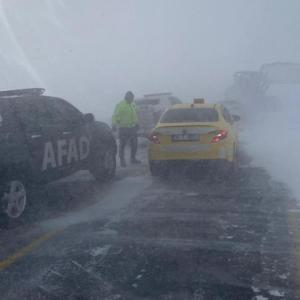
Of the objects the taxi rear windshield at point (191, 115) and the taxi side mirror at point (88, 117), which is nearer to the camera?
the taxi side mirror at point (88, 117)

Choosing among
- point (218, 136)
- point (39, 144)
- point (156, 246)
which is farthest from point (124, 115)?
point (156, 246)

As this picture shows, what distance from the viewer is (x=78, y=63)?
40.8 meters

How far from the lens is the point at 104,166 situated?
384 inches

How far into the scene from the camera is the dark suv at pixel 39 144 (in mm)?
6879

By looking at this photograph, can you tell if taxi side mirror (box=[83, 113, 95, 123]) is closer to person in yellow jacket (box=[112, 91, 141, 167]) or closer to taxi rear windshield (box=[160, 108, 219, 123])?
taxi rear windshield (box=[160, 108, 219, 123])

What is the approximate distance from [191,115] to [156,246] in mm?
4879

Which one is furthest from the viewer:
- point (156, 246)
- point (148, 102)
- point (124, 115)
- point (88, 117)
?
point (148, 102)

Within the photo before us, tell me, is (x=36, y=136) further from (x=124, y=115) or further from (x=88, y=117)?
(x=124, y=115)

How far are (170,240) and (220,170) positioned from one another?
13.1ft

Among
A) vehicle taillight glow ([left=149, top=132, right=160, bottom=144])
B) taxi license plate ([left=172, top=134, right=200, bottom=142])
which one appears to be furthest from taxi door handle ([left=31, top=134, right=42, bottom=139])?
taxi license plate ([left=172, top=134, right=200, bottom=142])

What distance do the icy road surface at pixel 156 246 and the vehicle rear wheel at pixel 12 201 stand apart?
6.6 inches

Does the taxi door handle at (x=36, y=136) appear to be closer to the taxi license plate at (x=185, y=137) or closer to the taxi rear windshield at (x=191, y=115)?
the taxi license plate at (x=185, y=137)

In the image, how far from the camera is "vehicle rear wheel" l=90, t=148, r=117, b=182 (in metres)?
9.48

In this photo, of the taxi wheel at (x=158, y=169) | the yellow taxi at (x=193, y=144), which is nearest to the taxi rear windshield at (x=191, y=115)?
the yellow taxi at (x=193, y=144)
